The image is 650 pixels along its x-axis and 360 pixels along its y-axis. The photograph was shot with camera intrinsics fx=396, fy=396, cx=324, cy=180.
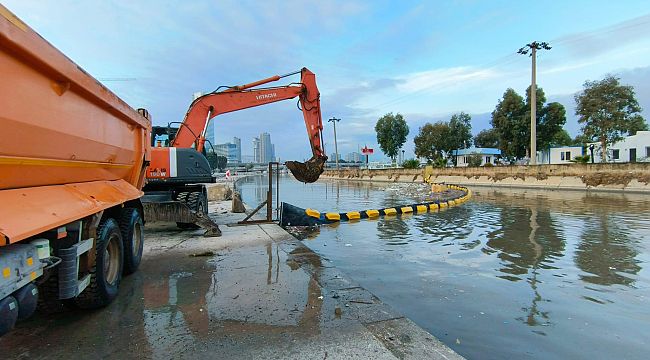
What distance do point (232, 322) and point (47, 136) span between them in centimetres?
244

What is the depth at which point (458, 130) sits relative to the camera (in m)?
68.5

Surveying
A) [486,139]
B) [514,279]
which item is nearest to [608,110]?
[514,279]

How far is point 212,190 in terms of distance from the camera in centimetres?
2053

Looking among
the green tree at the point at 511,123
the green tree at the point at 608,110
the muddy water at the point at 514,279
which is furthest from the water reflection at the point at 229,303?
the green tree at the point at 511,123

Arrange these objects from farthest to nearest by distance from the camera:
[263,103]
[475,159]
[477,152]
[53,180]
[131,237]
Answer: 1. [477,152]
2. [475,159]
3. [263,103]
4. [131,237]
5. [53,180]

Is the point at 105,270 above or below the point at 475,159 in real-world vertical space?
below

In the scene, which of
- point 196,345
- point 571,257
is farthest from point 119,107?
point 571,257

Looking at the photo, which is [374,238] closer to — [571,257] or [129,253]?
[571,257]

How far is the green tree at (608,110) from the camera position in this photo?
36.0 m

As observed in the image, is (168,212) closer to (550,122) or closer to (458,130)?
(550,122)

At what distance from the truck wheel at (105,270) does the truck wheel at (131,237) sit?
52 centimetres

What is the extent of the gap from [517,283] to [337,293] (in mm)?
2945

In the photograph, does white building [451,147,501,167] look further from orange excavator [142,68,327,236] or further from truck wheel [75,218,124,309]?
truck wheel [75,218,124,309]

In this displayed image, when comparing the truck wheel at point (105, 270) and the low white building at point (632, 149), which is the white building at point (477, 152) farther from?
the truck wheel at point (105, 270)
